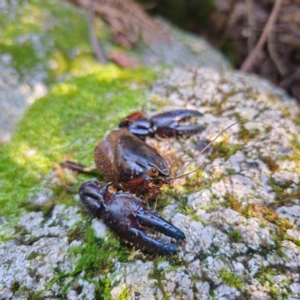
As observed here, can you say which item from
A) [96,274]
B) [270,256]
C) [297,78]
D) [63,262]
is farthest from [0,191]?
[297,78]

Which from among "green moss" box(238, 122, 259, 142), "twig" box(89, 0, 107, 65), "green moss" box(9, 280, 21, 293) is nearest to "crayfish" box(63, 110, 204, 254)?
"green moss" box(238, 122, 259, 142)

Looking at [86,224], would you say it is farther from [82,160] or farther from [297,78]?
[297,78]

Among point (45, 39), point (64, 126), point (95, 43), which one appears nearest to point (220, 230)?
point (64, 126)

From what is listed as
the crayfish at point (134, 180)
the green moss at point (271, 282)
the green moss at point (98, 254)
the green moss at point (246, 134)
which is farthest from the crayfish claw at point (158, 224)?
the green moss at point (246, 134)

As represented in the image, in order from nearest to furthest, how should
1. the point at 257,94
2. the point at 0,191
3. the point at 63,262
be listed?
the point at 63,262 < the point at 0,191 < the point at 257,94

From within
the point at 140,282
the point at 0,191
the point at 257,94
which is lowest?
the point at 0,191

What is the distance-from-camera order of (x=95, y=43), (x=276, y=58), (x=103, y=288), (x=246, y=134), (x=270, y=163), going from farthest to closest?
(x=276, y=58) < (x=95, y=43) < (x=246, y=134) < (x=270, y=163) < (x=103, y=288)

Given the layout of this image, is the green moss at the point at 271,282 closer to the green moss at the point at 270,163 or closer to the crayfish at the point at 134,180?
the crayfish at the point at 134,180

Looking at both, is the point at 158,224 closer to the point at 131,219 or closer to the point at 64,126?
the point at 131,219
